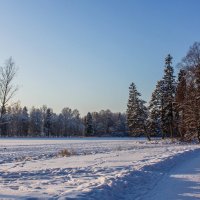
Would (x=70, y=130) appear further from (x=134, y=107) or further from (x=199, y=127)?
(x=199, y=127)

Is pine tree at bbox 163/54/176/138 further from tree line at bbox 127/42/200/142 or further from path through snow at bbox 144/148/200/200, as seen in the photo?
path through snow at bbox 144/148/200/200

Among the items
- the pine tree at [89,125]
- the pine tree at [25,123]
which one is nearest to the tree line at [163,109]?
the pine tree at [89,125]

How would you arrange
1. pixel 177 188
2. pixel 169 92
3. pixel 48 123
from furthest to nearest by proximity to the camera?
pixel 48 123 → pixel 169 92 → pixel 177 188

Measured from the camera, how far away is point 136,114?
76188mm

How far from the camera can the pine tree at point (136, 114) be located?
250 feet

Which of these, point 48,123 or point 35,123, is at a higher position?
point 35,123

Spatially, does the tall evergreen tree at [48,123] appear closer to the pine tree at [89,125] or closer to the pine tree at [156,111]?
the pine tree at [89,125]

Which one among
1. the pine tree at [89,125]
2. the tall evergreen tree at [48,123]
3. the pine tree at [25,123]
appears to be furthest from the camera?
the pine tree at [25,123]

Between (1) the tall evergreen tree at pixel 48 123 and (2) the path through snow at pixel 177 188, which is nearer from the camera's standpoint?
(2) the path through snow at pixel 177 188

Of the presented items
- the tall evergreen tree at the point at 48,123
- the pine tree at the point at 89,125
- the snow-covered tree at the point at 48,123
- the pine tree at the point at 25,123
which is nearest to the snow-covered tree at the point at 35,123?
the pine tree at the point at 25,123

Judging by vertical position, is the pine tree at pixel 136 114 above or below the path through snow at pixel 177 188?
above

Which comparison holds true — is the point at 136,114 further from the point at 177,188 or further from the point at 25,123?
the point at 25,123

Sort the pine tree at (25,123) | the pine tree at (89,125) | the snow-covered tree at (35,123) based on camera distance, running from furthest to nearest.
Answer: the snow-covered tree at (35,123) < the pine tree at (25,123) < the pine tree at (89,125)

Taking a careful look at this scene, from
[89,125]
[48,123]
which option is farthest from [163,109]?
[48,123]
